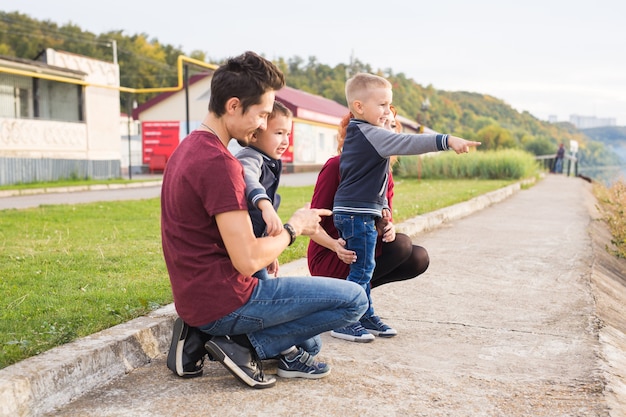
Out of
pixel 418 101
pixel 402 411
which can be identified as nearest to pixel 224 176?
pixel 402 411

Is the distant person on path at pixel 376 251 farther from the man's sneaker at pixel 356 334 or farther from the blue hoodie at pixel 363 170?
the man's sneaker at pixel 356 334

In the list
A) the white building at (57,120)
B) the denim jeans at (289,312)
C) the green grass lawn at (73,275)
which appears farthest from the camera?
the white building at (57,120)

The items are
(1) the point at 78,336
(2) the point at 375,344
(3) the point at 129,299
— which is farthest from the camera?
(3) the point at 129,299

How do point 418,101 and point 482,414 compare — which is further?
point 418,101

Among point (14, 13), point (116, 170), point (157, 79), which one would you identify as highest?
point (14, 13)

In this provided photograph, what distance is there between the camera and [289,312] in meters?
3.10

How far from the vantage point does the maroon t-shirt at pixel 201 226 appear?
2803 mm

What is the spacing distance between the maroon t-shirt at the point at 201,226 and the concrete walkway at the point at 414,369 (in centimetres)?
44

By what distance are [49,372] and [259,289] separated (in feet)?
3.16

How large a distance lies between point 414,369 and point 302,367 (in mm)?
585

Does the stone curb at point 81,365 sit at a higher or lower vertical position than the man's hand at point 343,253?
lower

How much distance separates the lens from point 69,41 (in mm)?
56938

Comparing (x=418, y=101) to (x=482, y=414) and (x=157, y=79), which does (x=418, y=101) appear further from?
(x=482, y=414)

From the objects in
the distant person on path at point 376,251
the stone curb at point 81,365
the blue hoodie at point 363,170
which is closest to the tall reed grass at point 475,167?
the distant person on path at point 376,251
